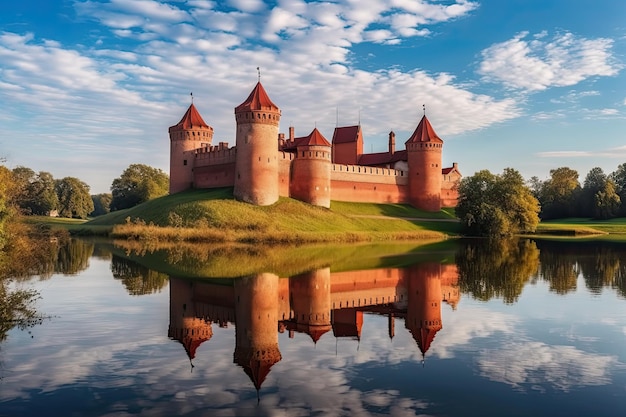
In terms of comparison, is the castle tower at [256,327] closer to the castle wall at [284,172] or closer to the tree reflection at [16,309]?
the tree reflection at [16,309]

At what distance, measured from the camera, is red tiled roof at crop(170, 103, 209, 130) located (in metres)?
54.6

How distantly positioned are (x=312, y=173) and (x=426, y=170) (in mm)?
15502

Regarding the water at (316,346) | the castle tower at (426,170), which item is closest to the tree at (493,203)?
the castle tower at (426,170)

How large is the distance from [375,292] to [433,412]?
9589 millimetres

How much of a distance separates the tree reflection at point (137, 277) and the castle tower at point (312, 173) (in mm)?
27838

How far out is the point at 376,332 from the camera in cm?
1122

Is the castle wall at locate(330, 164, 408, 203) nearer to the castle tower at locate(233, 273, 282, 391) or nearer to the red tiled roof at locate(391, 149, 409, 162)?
the red tiled roof at locate(391, 149, 409, 162)

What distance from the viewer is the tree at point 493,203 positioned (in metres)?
49.7

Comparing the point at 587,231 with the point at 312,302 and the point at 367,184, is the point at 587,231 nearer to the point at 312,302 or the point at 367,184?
the point at 367,184

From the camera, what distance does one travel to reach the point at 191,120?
180 ft

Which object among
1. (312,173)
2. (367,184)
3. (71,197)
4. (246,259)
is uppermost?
(312,173)

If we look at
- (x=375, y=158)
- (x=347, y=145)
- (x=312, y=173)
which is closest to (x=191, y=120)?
(x=312, y=173)

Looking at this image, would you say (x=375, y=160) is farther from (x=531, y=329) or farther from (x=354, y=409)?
(x=354, y=409)

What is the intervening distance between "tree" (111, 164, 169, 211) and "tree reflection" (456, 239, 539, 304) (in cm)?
5580
